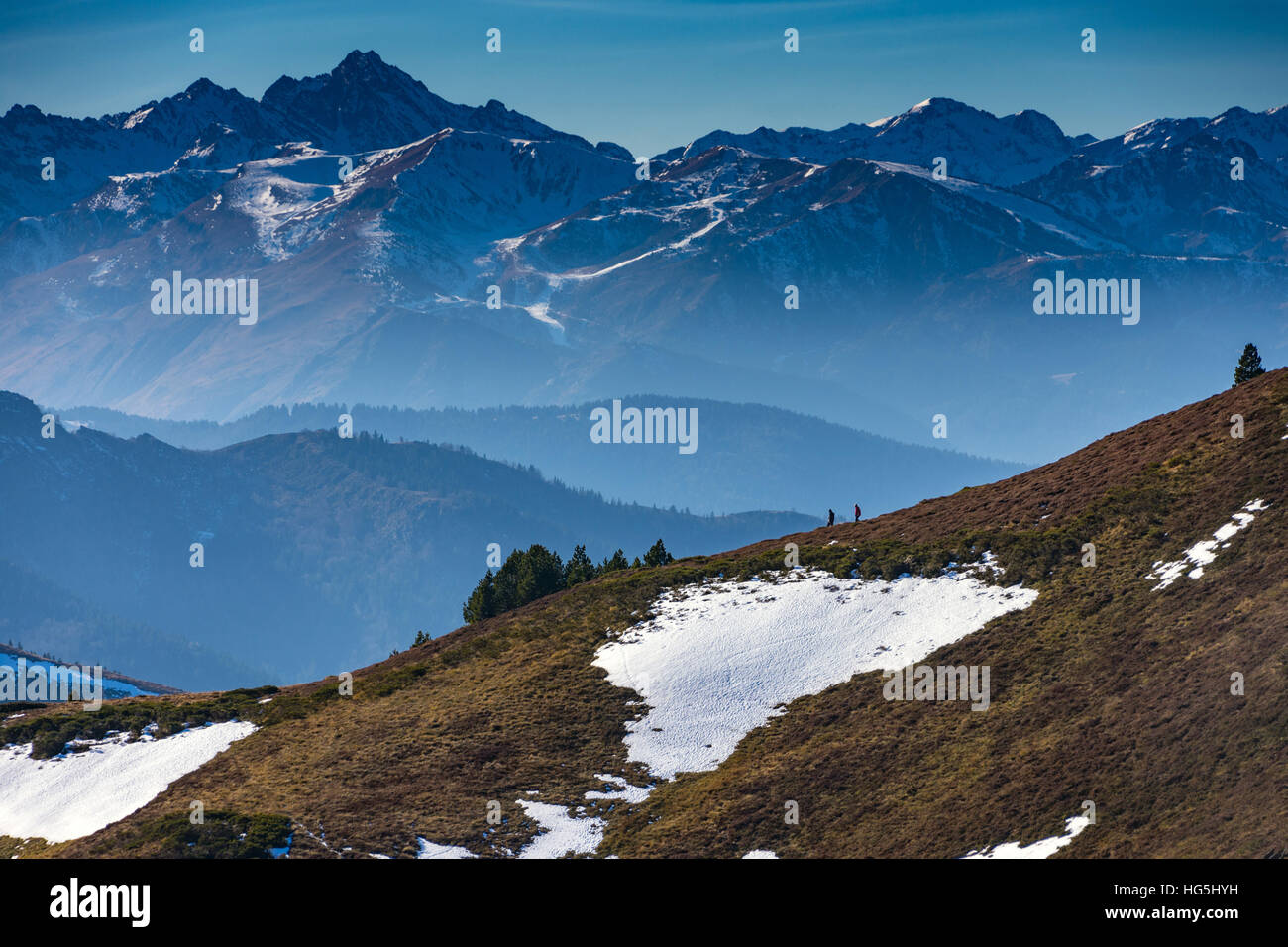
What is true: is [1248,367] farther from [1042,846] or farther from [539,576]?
[1042,846]

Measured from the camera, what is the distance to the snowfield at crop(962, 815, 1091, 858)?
39.9m

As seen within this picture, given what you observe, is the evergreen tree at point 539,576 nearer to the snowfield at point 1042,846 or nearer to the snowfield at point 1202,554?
the snowfield at point 1202,554

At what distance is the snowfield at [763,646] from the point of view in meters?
58.6

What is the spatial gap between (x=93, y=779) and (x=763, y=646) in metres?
32.3

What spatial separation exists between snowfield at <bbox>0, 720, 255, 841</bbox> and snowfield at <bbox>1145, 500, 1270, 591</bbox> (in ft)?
146

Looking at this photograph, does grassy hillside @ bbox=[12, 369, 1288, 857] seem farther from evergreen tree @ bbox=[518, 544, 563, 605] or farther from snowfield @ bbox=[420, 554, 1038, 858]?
evergreen tree @ bbox=[518, 544, 563, 605]

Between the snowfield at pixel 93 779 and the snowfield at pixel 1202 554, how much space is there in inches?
1749

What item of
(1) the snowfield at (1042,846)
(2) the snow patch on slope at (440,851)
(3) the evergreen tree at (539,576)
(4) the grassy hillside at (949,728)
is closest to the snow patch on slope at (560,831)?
(4) the grassy hillside at (949,728)
